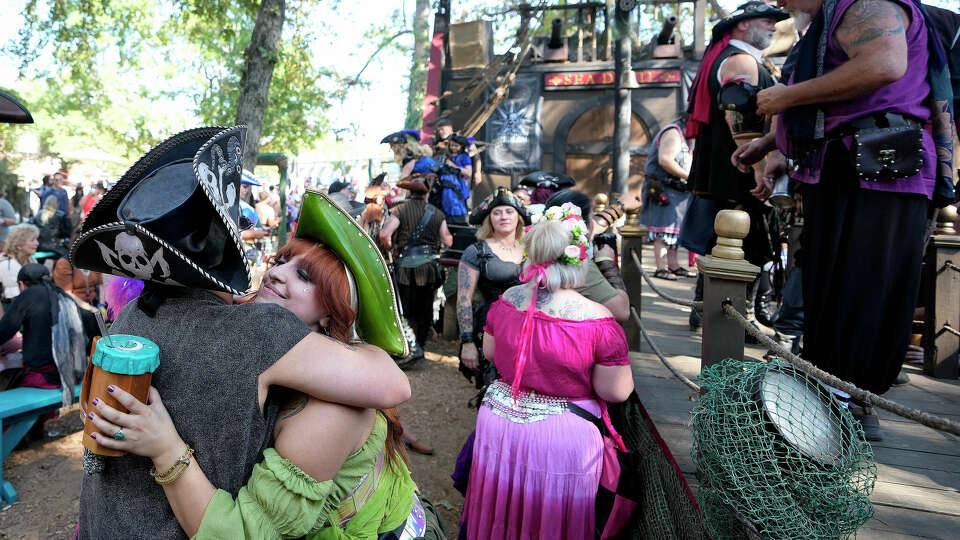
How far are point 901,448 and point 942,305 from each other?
1707mm

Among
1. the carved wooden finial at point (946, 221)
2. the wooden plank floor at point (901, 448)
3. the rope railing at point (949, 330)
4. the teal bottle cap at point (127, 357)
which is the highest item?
the carved wooden finial at point (946, 221)

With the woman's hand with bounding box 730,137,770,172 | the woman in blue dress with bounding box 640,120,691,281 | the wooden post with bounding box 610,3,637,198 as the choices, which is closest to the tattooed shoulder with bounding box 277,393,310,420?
the woman's hand with bounding box 730,137,770,172

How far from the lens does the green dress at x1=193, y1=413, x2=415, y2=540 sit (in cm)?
129

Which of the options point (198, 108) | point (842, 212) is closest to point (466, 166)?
point (842, 212)

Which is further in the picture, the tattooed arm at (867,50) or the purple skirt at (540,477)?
the purple skirt at (540,477)

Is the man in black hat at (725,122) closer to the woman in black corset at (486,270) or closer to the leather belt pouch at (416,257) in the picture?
the woman in black corset at (486,270)

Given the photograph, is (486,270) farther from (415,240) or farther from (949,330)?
(949,330)

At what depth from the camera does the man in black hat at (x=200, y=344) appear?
4.17ft

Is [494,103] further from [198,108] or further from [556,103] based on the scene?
[198,108]

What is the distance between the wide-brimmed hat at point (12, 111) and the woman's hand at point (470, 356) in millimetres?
2926

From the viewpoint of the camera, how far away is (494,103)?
15.1m

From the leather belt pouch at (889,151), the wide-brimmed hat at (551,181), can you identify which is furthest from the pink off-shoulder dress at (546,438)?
the wide-brimmed hat at (551,181)

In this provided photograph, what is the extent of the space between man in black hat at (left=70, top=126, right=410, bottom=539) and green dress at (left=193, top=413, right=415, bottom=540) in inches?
2.5

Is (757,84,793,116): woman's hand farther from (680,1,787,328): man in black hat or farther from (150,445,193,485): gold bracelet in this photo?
(150,445,193,485): gold bracelet
